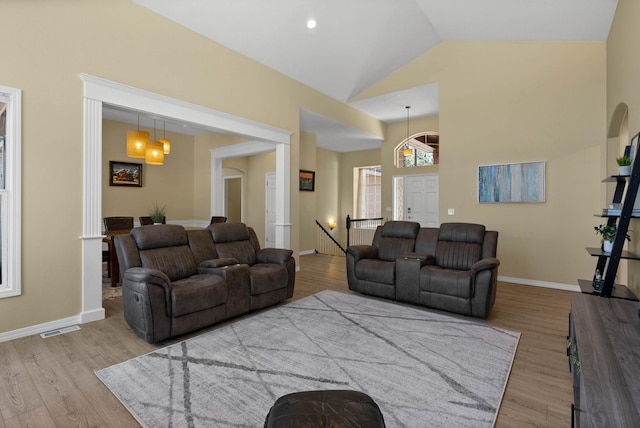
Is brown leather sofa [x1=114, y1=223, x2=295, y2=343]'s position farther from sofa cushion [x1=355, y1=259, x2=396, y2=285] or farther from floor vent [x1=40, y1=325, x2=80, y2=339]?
sofa cushion [x1=355, y1=259, x2=396, y2=285]

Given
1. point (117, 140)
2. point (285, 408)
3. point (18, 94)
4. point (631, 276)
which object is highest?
point (117, 140)

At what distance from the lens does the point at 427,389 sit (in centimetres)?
220

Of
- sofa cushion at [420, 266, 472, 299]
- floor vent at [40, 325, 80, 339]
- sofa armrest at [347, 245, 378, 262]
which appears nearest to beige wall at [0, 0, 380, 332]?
floor vent at [40, 325, 80, 339]

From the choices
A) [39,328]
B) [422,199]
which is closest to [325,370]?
[39,328]

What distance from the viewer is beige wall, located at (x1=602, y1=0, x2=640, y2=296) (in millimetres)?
2854

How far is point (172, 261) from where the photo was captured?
3.54m

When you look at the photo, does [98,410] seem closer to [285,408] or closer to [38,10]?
[285,408]

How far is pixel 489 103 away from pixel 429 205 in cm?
288

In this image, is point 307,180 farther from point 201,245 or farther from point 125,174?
point 201,245

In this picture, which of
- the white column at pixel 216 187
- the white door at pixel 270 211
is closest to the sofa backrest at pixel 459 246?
the white door at pixel 270 211

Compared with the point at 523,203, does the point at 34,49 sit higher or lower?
higher

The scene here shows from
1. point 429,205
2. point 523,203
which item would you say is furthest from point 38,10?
point 429,205

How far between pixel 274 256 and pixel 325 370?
197 centimetres

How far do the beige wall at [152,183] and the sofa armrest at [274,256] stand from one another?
4382 millimetres
